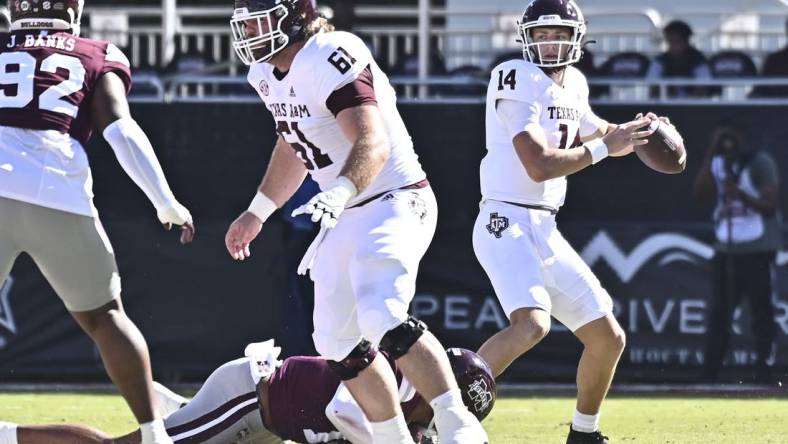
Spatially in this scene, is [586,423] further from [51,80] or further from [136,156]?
[51,80]

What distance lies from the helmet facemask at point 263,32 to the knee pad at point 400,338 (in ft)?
3.70

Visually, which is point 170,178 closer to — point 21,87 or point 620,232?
point 620,232

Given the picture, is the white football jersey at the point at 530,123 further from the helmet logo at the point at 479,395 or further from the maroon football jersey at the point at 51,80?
the maroon football jersey at the point at 51,80

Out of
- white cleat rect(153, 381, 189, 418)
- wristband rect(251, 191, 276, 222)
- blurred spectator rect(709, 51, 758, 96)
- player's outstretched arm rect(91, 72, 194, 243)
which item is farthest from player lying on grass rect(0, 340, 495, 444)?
blurred spectator rect(709, 51, 758, 96)

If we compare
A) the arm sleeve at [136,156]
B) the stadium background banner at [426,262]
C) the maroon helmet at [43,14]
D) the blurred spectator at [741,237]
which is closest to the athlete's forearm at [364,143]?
the arm sleeve at [136,156]

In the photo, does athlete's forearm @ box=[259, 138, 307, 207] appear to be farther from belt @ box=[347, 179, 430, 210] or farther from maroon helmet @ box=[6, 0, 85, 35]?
maroon helmet @ box=[6, 0, 85, 35]

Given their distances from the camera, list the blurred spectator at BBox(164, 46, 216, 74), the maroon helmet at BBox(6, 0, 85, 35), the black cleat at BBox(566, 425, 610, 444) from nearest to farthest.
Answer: the maroon helmet at BBox(6, 0, 85, 35) < the black cleat at BBox(566, 425, 610, 444) < the blurred spectator at BBox(164, 46, 216, 74)

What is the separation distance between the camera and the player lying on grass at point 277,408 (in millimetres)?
5641

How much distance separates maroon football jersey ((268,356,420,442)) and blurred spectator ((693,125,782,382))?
5289mm

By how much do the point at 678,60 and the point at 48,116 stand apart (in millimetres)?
7257

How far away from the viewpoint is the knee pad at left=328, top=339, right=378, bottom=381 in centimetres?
532

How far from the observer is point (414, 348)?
5172mm

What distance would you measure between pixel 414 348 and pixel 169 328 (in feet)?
19.4

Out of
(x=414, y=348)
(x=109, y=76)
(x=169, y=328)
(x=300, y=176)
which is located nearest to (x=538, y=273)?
(x=300, y=176)
